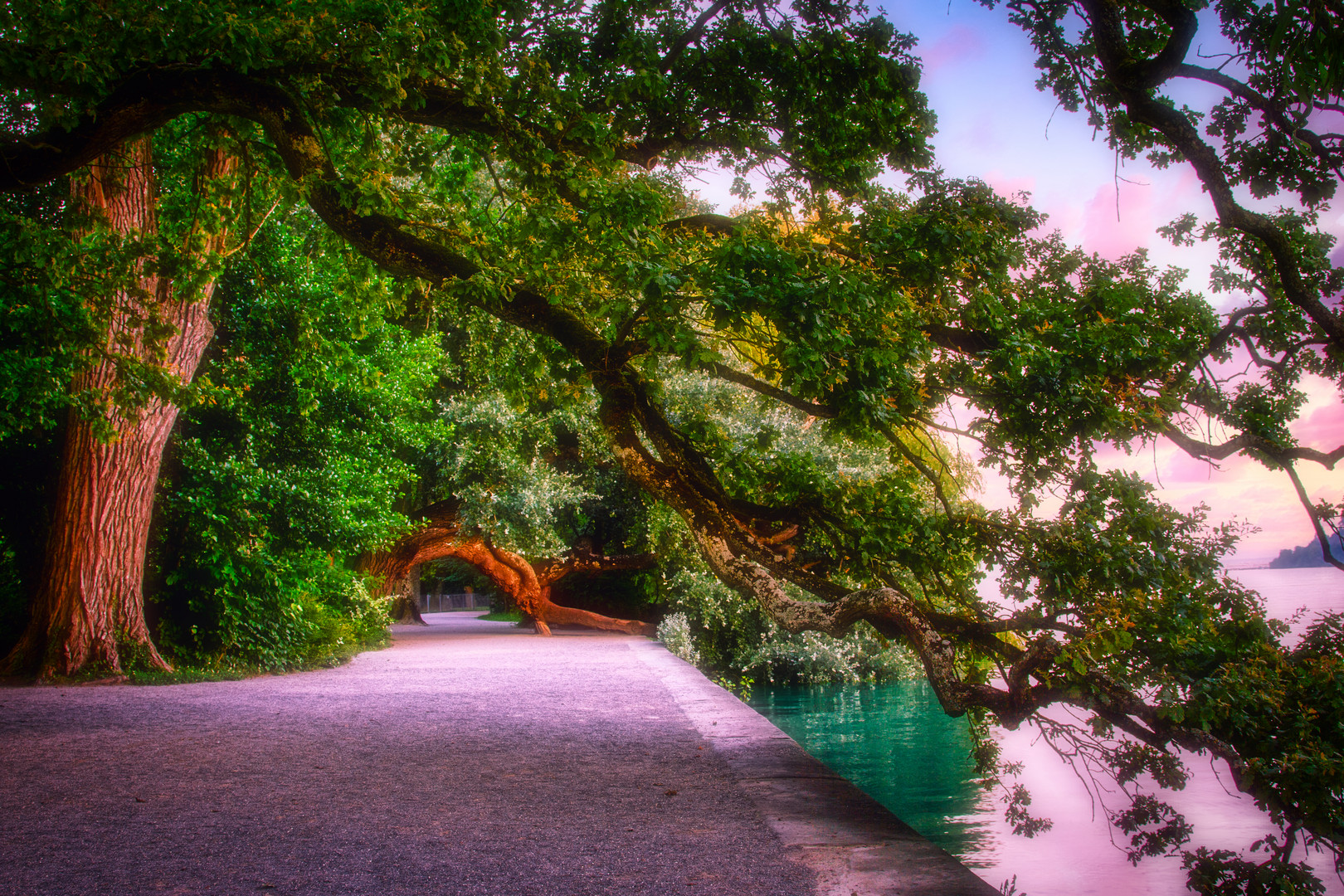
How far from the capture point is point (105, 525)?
941 centimetres

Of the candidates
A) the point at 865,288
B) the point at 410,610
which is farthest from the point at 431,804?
the point at 410,610

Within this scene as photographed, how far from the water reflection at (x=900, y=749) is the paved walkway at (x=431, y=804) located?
2.49m

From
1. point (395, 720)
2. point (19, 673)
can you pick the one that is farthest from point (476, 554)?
point (395, 720)

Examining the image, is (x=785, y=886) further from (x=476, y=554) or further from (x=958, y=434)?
(x=476, y=554)

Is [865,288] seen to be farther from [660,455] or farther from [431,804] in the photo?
[431,804]

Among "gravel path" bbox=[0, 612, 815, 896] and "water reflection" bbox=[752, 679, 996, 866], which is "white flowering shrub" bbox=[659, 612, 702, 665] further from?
"gravel path" bbox=[0, 612, 815, 896]

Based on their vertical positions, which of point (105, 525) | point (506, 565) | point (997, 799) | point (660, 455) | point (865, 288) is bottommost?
point (997, 799)

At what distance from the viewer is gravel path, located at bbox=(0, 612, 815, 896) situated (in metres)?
3.05

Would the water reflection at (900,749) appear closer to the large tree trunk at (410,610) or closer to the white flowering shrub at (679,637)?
the white flowering shrub at (679,637)

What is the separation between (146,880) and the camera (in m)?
3.02

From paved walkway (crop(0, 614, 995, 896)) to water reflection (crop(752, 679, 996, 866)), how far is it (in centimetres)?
249

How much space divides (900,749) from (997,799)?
1886mm

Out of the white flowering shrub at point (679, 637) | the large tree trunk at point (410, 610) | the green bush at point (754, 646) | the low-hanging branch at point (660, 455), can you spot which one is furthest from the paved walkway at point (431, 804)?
the large tree trunk at point (410, 610)

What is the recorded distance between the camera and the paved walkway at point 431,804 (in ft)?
9.94
